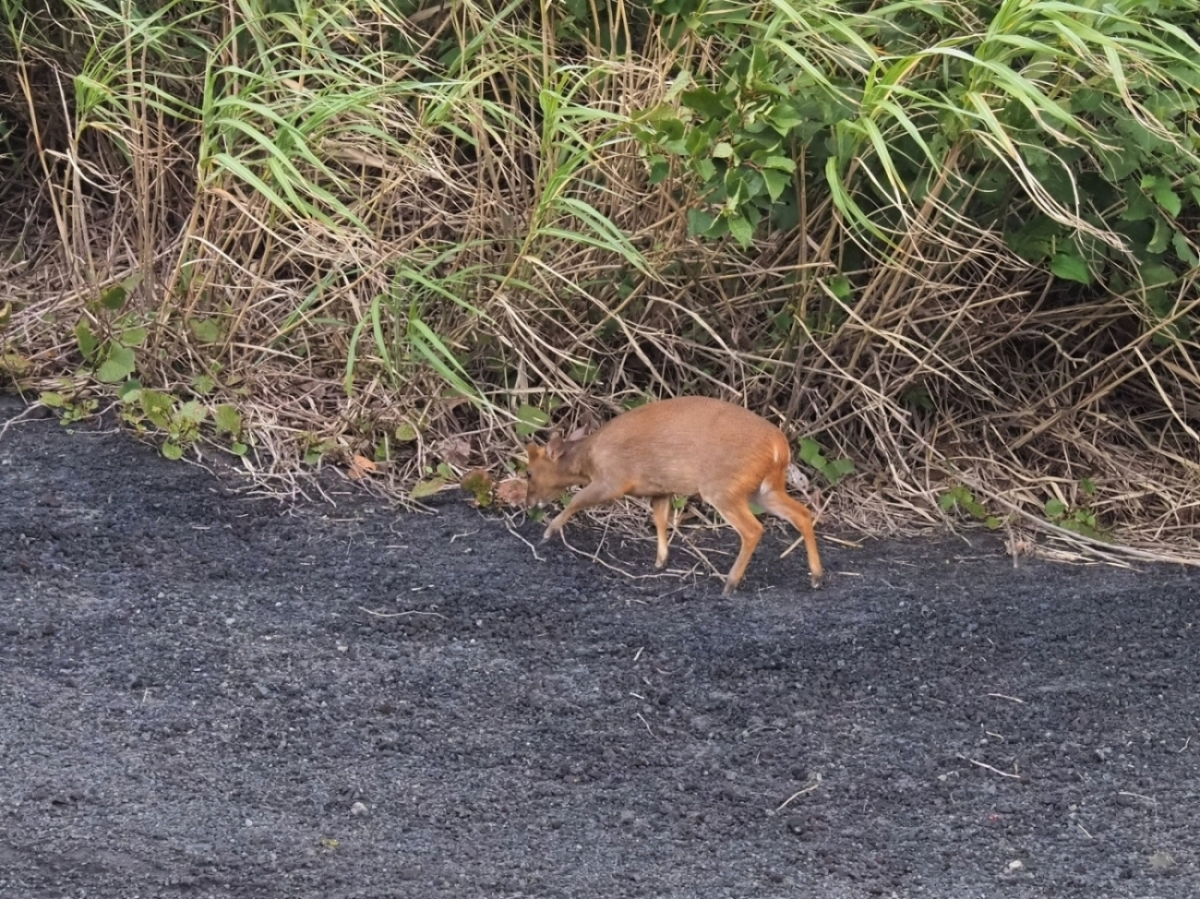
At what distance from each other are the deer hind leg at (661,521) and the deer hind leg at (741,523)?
212 millimetres

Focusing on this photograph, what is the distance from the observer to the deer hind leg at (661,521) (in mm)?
4207

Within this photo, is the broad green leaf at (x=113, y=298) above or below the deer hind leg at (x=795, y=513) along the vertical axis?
above

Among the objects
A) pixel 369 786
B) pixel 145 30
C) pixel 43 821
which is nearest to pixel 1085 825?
pixel 369 786

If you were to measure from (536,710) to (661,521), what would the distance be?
101cm

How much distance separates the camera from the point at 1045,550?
175 inches

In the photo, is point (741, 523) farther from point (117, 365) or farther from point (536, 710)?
point (117, 365)

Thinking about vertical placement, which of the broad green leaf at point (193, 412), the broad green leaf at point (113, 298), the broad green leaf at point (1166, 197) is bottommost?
the broad green leaf at point (193, 412)

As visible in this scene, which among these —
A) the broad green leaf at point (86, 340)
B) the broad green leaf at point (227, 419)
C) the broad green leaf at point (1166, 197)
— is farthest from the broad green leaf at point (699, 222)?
the broad green leaf at point (86, 340)

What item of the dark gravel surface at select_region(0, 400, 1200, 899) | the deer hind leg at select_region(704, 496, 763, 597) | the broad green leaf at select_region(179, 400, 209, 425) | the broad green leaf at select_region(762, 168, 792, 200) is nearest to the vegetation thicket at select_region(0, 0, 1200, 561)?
the broad green leaf at select_region(179, 400, 209, 425)

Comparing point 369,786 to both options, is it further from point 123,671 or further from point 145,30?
point 145,30

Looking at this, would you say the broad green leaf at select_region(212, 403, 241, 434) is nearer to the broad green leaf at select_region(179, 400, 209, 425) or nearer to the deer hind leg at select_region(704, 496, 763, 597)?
the broad green leaf at select_region(179, 400, 209, 425)

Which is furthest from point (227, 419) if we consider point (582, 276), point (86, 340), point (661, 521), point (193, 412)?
point (661, 521)

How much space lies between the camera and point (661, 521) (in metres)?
4.25

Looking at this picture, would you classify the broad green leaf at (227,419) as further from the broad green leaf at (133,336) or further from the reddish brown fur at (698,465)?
the reddish brown fur at (698,465)
